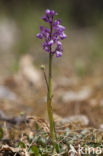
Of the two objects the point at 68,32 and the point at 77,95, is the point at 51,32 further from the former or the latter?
the point at 68,32

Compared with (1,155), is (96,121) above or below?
above

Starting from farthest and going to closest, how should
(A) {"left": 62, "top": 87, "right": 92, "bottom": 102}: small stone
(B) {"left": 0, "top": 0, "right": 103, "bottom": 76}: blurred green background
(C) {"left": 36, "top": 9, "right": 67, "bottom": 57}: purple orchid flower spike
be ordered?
1. (B) {"left": 0, "top": 0, "right": 103, "bottom": 76}: blurred green background
2. (A) {"left": 62, "top": 87, "right": 92, "bottom": 102}: small stone
3. (C) {"left": 36, "top": 9, "right": 67, "bottom": 57}: purple orchid flower spike

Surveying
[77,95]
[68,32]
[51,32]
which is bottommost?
[51,32]

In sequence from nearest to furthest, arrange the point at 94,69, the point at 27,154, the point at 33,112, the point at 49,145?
the point at 27,154 < the point at 49,145 < the point at 33,112 < the point at 94,69

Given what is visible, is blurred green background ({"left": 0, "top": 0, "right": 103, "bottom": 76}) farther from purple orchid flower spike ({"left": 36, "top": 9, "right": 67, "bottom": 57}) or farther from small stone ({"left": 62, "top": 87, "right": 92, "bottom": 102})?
purple orchid flower spike ({"left": 36, "top": 9, "right": 67, "bottom": 57})

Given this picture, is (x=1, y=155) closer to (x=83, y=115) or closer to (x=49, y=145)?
(x=49, y=145)

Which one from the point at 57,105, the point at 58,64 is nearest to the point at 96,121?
the point at 57,105

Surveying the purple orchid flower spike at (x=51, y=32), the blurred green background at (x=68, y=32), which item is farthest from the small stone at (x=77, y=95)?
the purple orchid flower spike at (x=51, y=32)

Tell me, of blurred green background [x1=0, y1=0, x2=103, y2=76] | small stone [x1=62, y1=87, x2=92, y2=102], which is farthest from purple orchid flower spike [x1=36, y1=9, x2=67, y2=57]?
blurred green background [x1=0, y1=0, x2=103, y2=76]

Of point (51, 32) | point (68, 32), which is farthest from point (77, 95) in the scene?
point (68, 32)
